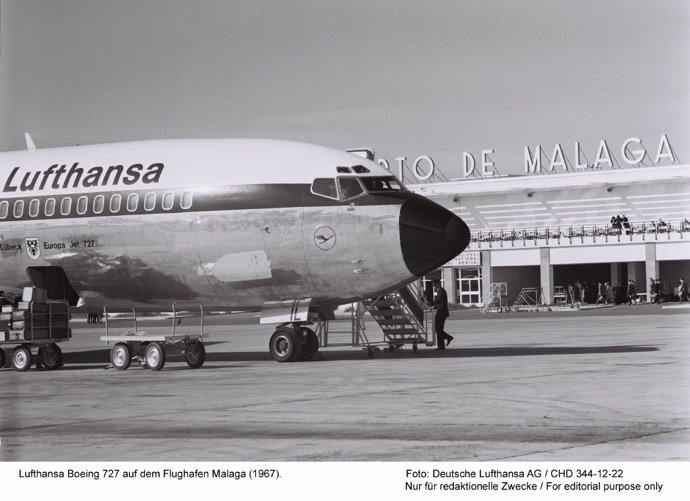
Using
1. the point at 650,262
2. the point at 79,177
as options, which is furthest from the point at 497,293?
the point at 79,177

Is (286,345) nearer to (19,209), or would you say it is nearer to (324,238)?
(324,238)

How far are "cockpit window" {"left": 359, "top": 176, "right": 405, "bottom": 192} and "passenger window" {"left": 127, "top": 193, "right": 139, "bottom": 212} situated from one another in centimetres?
656

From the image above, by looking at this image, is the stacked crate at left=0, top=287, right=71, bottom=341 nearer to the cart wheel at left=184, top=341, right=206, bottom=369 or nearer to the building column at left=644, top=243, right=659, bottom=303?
the cart wheel at left=184, top=341, right=206, bottom=369

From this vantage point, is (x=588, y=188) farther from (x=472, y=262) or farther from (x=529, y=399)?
(x=529, y=399)

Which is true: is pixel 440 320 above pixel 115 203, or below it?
below

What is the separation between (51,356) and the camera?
1323 inches

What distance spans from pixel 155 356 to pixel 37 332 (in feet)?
12.3

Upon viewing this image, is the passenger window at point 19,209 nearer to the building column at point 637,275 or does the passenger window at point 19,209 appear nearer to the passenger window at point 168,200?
the passenger window at point 168,200

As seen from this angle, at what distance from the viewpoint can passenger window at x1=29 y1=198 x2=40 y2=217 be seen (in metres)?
33.9

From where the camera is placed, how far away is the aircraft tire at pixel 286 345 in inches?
1262

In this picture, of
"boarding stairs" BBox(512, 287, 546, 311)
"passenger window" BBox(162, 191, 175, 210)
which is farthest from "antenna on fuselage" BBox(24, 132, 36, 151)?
"boarding stairs" BBox(512, 287, 546, 311)
